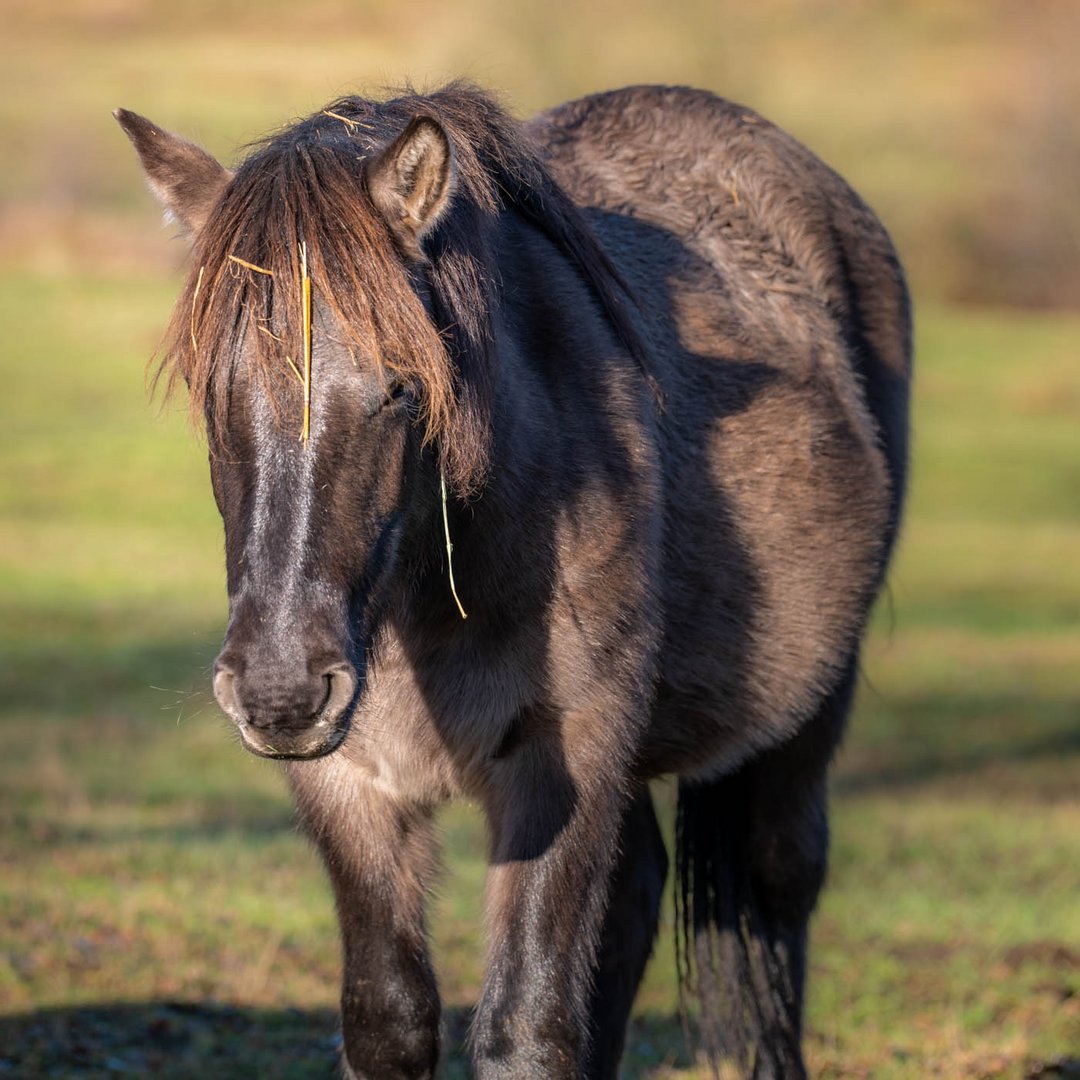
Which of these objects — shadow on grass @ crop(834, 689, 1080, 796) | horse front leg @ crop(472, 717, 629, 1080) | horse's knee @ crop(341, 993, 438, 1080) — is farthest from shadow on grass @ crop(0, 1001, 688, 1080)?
shadow on grass @ crop(834, 689, 1080, 796)

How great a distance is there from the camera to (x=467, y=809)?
25.4 ft

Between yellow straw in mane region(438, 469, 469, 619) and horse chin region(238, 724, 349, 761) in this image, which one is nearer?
horse chin region(238, 724, 349, 761)

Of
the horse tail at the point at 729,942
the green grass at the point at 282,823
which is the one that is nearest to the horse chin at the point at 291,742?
the green grass at the point at 282,823

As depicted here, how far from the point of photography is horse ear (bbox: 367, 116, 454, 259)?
3170 mm

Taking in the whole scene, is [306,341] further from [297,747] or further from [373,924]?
[373,924]

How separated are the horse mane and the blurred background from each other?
335mm

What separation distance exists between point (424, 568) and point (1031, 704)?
36.8ft

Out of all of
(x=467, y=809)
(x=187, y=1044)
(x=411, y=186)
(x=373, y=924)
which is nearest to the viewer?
(x=411, y=186)

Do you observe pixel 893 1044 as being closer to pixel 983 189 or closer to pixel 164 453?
pixel 164 453

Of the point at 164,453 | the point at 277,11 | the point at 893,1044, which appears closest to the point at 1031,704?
the point at 893,1044

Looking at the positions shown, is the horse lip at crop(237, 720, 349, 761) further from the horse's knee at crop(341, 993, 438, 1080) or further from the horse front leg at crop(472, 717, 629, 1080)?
the horse's knee at crop(341, 993, 438, 1080)

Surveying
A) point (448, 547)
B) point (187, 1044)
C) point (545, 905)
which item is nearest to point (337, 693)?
point (448, 547)

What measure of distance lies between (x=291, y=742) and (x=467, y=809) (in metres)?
4.89

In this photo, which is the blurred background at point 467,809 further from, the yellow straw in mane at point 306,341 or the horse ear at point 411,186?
the horse ear at point 411,186
